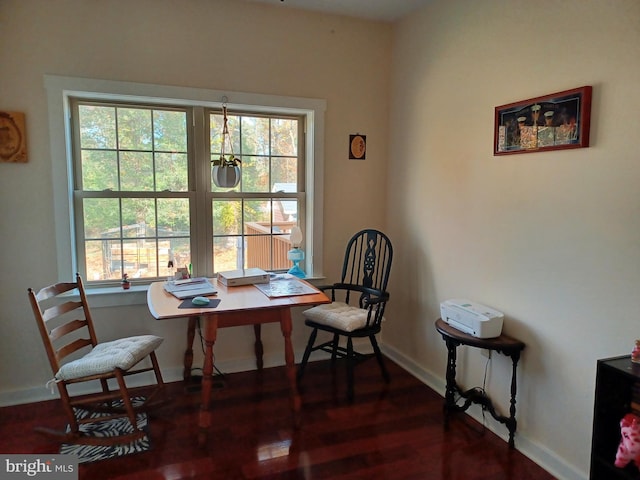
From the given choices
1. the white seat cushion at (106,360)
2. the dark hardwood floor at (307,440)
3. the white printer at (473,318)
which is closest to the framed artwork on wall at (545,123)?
the white printer at (473,318)

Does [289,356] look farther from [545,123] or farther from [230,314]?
[545,123]

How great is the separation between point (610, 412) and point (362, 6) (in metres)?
2.88

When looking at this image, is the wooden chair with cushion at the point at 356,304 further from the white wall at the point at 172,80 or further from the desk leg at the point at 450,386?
the desk leg at the point at 450,386

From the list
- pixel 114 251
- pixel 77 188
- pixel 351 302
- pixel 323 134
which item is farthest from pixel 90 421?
pixel 323 134

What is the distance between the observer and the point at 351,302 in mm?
3625

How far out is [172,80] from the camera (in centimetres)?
294

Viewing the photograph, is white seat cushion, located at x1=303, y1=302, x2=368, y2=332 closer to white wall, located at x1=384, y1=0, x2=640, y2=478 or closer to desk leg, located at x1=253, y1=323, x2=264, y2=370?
desk leg, located at x1=253, y1=323, x2=264, y2=370

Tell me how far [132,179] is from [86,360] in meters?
1.27

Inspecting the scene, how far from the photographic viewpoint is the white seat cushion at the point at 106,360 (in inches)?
90.1

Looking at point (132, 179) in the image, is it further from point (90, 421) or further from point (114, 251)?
point (90, 421)

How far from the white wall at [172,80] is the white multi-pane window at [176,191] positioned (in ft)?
0.74

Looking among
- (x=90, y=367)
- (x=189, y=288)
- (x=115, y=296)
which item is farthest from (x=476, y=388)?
(x=115, y=296)

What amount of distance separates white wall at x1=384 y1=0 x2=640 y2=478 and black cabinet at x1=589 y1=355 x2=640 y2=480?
0.26 meters

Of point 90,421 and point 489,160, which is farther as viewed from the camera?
point 489,160
